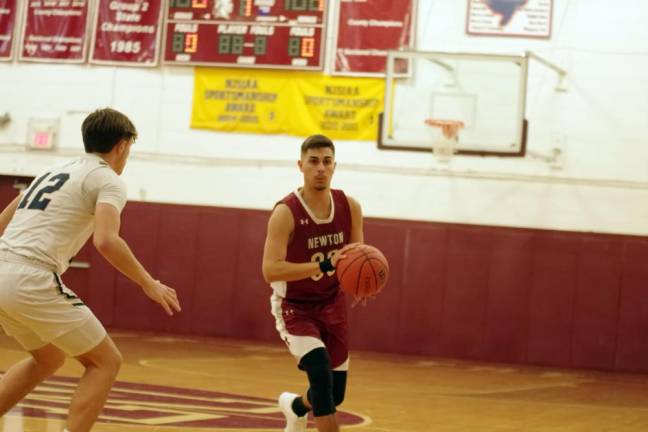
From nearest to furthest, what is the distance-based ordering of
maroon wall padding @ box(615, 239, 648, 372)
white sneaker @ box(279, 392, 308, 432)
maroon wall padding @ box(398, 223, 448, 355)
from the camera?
white sneaker @ box(279, 392, 308, 432) < maroon wall padding @ box(615, 239, 648, 372) < maroon wall padding @ box(398, 223, 448, 355)

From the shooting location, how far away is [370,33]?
14.6 metres

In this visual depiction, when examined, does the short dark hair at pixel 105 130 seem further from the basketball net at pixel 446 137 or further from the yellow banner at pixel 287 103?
the yellow banner at pixel 287 103

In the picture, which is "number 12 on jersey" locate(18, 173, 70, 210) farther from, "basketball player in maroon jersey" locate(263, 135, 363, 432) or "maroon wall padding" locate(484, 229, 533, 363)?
"maroon wall padding" locate(484, 229, 533, 363)

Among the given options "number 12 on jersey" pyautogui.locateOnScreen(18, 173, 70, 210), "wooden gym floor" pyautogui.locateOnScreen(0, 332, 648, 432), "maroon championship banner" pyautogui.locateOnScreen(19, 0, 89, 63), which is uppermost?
"maroon championship banner" pyautogui.locateOnScreen(19, 0, 89, 63)

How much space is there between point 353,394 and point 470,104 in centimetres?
495

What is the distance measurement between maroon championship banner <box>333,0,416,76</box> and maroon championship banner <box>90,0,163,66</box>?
2.89 meters

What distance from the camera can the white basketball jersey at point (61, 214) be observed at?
15.6ft

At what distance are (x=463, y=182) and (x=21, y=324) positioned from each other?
33.6 feet

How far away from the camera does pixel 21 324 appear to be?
16.0 ft

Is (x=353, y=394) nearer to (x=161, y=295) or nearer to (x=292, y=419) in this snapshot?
(x=292, y=419)

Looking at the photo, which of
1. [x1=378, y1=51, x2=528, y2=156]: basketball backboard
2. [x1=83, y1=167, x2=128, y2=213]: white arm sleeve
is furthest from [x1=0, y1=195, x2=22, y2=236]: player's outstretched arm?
[x1=378, y1=51, x2=528, y2=156]: basketball backboard

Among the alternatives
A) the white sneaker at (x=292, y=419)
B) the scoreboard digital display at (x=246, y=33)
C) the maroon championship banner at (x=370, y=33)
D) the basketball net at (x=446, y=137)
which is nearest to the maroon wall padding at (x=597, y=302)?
the basketball net at (x=446, y=137)

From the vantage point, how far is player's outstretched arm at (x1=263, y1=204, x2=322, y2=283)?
550 centimetres

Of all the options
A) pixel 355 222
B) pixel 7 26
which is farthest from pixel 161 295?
pixel 7 26
